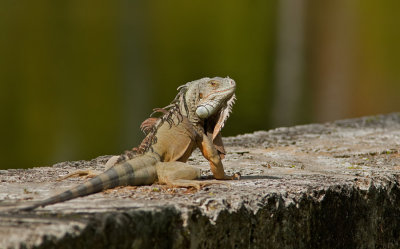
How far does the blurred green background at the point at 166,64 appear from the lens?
1675cm

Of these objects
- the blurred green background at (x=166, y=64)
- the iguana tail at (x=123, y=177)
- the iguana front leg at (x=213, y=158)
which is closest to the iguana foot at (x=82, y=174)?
the iguana tail at (x=123, y=177)

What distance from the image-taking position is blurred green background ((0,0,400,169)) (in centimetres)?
1675

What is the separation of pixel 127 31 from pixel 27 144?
439cm

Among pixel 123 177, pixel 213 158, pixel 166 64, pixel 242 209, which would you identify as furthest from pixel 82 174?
pixel 166 64

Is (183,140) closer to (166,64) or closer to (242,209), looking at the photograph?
(242,209)

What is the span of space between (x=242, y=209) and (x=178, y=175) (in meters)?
0.48

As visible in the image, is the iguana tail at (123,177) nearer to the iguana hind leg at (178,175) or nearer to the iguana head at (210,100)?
the iguana hind leg at (178,175)

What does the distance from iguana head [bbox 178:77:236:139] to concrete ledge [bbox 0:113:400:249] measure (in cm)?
40

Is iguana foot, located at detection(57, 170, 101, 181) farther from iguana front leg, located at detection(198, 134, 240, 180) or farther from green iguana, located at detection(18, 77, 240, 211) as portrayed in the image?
iguana front leg, located at detection(198, 134, 240, 180)

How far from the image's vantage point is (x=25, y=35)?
794 inches

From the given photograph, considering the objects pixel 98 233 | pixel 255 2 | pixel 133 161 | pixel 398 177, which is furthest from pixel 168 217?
pixel 255 2

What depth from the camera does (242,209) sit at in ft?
10.7

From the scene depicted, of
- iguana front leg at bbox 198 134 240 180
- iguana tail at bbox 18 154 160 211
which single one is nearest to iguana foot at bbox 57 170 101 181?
iguana tail at bbox 18 154 160 211

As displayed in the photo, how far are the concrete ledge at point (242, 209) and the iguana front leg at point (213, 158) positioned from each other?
0.13m
